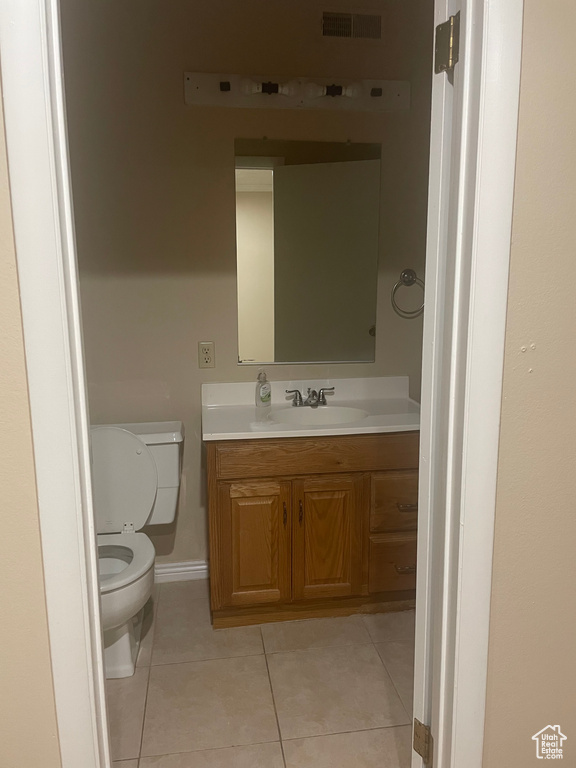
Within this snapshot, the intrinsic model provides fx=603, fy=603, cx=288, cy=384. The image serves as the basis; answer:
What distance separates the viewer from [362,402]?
2791 mm

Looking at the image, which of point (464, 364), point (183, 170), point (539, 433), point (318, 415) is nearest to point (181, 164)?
point (183, 170)

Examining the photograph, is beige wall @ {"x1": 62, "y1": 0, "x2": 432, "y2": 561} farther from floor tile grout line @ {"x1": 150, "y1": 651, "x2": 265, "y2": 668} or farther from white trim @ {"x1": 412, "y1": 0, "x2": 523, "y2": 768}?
white trim @ {"x1": 412, "y1": 0, "x2": 523, "y2": 768}

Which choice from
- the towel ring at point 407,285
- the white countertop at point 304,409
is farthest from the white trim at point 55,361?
the towel ring at point 407,285

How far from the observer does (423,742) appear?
135 centimetres

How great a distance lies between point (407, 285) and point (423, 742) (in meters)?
1.91

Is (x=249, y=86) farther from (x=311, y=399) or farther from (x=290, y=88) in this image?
(x=311, y=399)

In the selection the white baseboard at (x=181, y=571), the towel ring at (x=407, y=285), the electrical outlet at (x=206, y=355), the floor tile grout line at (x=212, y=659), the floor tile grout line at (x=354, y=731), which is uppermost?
the towel ring at (x=407, y=285)

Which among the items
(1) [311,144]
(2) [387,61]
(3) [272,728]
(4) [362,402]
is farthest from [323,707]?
(2) [387,61]

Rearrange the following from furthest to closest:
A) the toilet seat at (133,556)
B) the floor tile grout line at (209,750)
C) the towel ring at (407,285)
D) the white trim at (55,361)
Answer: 1. the towel ring at (407,285)
2. the toilet seat at (133,556)
3. the floor tile grout line at (209,750)
4. the white trim at (55,361)

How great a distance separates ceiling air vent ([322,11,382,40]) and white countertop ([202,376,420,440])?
1467mm

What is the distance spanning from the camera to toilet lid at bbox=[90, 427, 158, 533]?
2.29 m

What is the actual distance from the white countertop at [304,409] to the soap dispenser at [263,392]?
3cm

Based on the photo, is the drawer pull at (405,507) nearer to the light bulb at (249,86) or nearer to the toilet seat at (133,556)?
the toilet seat at (133,556)

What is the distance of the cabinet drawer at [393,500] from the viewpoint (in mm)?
2443
